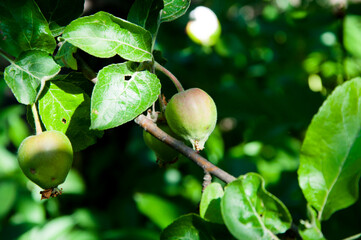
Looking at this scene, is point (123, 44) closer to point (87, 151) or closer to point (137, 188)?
point (137, 188)

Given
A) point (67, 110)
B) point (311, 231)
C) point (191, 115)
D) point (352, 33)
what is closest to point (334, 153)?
point (311, 231)

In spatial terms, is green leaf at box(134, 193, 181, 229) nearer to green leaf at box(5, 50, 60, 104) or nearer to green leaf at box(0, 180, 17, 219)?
green leaf at box(0, 180, 17, 219)

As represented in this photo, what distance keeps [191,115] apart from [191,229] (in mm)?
189

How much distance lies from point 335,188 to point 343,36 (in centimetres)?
129

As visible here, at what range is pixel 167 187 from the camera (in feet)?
6.27

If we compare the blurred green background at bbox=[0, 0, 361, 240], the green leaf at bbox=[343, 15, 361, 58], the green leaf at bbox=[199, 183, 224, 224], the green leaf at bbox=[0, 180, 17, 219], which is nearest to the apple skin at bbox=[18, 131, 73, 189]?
the green leaf at bbox=[199, 183, 224, 224]

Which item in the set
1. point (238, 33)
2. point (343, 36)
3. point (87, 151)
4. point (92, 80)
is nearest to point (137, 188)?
point (87, 151)

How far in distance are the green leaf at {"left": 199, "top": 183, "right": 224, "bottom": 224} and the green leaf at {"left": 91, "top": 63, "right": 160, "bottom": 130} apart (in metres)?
0.15

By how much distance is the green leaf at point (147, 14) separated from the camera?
0.62 m

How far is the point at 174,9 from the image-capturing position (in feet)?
2.31

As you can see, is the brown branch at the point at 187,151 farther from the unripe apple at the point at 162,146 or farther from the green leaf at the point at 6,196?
the green leaf at the point at 6,196

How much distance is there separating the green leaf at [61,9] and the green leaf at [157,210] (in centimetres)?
87

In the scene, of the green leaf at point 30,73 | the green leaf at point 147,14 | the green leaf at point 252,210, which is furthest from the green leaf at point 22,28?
the green leaf at point 252,210

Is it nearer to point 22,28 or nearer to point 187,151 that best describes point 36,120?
point 22,28
